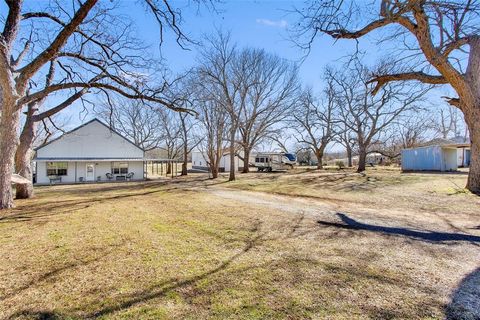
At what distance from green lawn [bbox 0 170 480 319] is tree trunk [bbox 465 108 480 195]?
462cm

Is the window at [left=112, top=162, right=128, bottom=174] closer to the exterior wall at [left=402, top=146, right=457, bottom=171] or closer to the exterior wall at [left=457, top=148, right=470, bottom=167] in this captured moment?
the exterior wall at [left=402, top=146, right=457, bottom=171]

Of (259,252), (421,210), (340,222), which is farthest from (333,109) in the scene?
(259,252)

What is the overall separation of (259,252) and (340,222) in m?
3.40

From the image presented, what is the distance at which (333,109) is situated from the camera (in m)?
35.9

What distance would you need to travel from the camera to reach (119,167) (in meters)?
28.4

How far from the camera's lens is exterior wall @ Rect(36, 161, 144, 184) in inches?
977

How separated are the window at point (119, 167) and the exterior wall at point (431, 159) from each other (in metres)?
30.2

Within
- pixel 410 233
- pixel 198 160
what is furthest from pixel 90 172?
pixel 410 233

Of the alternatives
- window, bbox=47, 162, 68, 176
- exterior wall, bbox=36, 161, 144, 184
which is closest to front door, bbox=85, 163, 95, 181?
exterior wall, bbox=36, 161, 144, 184

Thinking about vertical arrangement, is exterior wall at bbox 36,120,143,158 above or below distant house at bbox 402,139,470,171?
above

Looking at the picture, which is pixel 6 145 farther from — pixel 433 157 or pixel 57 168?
pixel 433 157

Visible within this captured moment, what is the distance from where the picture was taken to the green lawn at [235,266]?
2.80 metres

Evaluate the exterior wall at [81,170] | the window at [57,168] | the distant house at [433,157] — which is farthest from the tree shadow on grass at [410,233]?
the window at [57,168]

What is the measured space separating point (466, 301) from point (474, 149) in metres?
11.0
